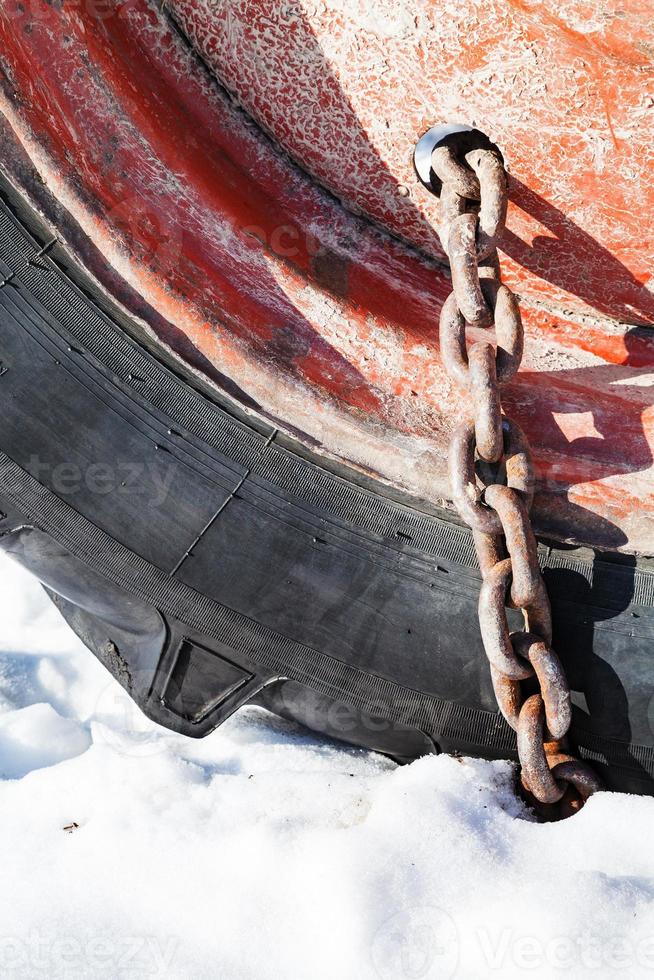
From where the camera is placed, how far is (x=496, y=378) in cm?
116

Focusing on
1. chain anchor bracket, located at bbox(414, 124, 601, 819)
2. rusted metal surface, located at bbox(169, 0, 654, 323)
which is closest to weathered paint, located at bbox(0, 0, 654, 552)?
rusted metal surface, located at bbox(169, 0, 654, 323)

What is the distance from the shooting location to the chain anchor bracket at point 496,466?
1163 mm

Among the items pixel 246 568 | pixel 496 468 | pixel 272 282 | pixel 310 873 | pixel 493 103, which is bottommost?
pixel 310 873

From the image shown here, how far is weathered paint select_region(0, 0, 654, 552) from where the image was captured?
56.9 inches

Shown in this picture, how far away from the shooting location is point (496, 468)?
124 cm

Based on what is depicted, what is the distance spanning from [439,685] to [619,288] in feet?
2.24

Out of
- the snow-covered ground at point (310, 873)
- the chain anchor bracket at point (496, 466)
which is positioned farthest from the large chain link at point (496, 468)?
the snow-covered ground at point (310, 873)

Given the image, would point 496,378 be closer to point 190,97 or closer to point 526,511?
point 526,511

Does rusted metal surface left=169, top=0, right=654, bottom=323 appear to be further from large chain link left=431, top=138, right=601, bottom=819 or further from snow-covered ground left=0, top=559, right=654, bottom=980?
snow-covered ground left=0, top=559, right=654, bottom=980

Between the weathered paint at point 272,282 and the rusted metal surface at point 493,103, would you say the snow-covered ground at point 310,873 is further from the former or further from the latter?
the rusted metal surface at point 493,103

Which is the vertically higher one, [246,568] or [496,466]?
[496,466]

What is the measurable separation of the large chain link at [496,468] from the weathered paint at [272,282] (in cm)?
23

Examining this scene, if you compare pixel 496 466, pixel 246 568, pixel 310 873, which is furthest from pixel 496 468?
pixel 310 873

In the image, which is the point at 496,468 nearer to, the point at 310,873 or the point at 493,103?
the point at 493,103
